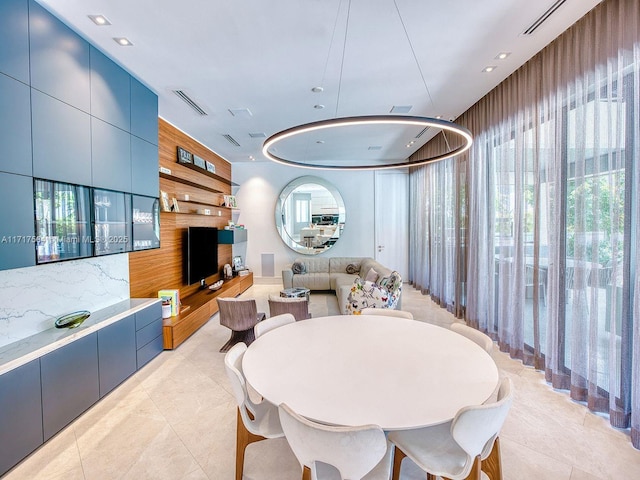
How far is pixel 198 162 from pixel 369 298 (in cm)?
376

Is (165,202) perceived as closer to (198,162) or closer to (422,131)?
(198,162)

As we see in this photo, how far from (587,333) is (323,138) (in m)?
4.36

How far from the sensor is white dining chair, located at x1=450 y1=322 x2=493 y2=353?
1.90 m

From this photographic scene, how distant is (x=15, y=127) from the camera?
191 centimetres

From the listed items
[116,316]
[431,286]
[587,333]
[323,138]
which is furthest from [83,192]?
[431,286]

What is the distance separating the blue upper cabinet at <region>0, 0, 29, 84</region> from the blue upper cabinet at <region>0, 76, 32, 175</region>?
0.07m

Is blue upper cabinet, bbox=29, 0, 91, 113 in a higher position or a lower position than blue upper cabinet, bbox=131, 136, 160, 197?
higher

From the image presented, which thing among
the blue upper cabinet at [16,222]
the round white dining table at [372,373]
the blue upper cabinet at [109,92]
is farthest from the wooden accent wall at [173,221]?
the round white dining table at [372,373]

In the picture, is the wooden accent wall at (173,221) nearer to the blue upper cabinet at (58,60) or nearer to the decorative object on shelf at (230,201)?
the decorative object on shelf at (230,201)

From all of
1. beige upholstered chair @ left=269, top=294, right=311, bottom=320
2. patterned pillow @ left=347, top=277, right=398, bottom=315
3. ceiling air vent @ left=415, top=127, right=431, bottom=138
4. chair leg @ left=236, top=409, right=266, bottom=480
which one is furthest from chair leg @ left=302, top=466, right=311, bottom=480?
ceiling air vent @ left=415, top=127, right=431, bottom=138

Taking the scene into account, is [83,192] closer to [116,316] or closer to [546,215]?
[116,316]

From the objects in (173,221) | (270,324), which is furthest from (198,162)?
(270,324)

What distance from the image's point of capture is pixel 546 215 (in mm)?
2744

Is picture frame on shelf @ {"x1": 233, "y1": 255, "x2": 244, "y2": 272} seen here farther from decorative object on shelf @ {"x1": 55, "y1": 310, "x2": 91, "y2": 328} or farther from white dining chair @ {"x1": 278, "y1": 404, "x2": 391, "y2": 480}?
white dining chair @ {"x1": 278, "y1": 404, "x2": 391, "y2": 480}
